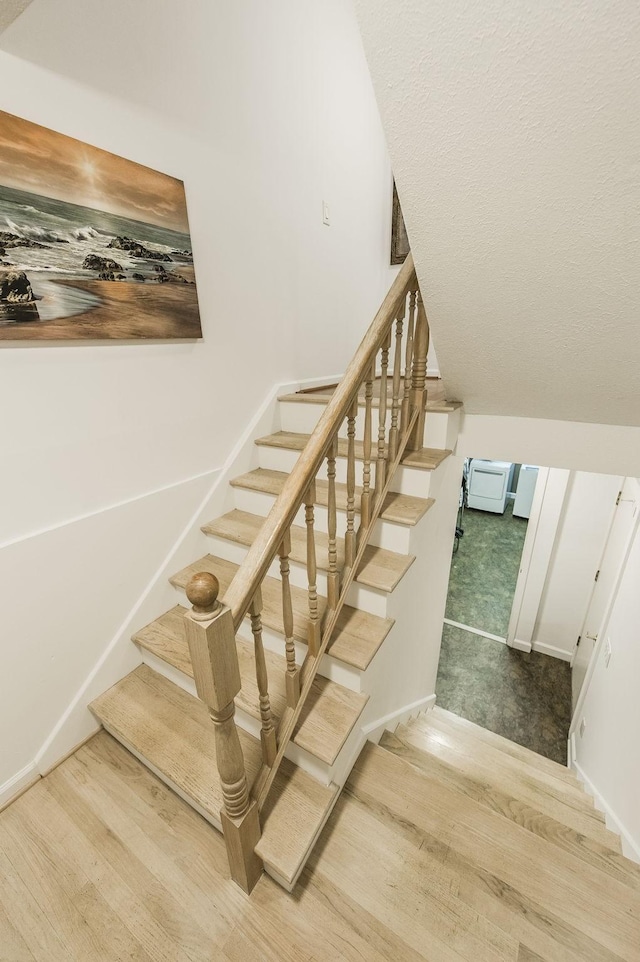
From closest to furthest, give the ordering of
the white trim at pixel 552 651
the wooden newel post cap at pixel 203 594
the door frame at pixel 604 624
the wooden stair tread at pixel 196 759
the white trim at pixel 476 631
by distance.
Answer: the wooden newel post cap at pixel 203 594
the wooden stair tread at pixel 196 759
the door frame at pixel 604 624
the white trim at pixel 552 651
the white trim at pixel 476 631

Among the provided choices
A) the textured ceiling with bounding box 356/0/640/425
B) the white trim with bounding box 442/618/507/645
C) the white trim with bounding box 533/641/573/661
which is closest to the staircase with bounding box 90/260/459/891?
the textured ceiling with bounding box 356/0/640/425

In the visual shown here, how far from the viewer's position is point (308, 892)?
1.08 metres

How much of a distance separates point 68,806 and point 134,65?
8.78 feet

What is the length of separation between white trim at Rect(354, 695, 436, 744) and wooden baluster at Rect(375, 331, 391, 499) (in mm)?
1034

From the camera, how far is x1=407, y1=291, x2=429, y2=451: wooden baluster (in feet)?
5.25

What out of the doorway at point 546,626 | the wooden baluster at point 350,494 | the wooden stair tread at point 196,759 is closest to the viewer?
the wooden stair tread at point 196,759

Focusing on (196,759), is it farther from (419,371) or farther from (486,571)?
(486,571)

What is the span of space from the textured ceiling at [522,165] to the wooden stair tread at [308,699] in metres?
1.45

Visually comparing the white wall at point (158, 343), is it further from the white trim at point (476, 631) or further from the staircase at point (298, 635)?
the white trim at point (476, 631)

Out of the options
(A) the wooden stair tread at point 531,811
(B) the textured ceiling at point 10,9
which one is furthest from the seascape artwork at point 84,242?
(A) the wooden stair tread at point 531,811

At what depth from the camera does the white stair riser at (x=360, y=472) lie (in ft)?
5.55

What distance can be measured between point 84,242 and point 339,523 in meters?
1.43

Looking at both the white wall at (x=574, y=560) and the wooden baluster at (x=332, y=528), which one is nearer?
the wooden baluster at (x=332, y=528)

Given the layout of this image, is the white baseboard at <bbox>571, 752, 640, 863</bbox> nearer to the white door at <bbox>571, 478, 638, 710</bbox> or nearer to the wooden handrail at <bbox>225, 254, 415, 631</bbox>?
the white door at <bbox>571, 478, 638, 710</bbox>
